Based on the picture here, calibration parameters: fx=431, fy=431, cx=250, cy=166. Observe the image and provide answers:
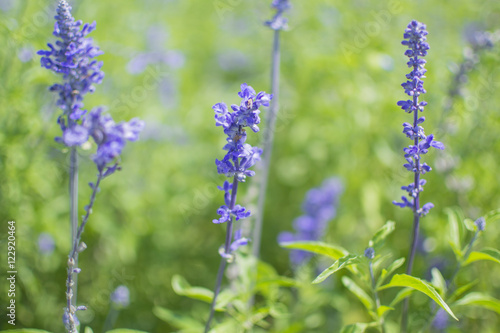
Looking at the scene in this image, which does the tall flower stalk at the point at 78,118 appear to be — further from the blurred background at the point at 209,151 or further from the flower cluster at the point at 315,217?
the flower cluster at the point at 315,217

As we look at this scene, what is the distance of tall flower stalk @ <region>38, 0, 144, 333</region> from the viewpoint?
1765mm

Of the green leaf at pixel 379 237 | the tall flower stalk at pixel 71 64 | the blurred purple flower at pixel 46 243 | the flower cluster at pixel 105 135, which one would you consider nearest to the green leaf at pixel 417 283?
the green leaf at pixel 379 237

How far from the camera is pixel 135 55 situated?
480 cm

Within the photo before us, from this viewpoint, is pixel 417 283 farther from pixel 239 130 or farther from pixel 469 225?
pixel 239 130

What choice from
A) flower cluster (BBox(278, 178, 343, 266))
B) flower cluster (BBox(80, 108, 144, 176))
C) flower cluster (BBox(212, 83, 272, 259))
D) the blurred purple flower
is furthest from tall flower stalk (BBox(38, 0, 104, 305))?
flower cluster (BBox(278, 178, 343, 266))

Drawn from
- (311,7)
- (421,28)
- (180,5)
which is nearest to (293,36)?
(311,7)

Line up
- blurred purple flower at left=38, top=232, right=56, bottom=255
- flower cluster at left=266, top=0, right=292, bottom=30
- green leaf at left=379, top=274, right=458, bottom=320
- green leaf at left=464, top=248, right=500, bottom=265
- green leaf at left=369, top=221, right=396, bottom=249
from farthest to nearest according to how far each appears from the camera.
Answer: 1. blurred purple flower at left=38, top=232, right=56, bottom=255
2. flower cluster at left=266, top=0, right=292, bottom=30
3. green leaf at left=369, top=221, right=396, bottom=249
4. green leaf at left=464, top=248, right=500, bottom=265
5. green leaf at left=379, top=274, right=458, bottom=320

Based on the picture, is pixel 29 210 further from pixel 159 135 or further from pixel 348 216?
pixel 348 216

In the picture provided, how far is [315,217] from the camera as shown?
12.9 ft

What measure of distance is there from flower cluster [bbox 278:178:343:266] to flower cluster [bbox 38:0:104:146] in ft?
7.76

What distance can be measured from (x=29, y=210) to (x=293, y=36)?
3662mm

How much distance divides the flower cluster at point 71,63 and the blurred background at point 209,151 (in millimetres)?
1384

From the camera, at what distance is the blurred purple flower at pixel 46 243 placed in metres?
3.56

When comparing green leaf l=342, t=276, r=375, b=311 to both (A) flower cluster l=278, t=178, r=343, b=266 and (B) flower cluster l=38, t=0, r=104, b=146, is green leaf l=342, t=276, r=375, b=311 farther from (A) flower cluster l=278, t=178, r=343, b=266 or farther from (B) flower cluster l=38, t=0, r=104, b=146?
(B) flower cluster l=38, t=0, r=104, b=146
